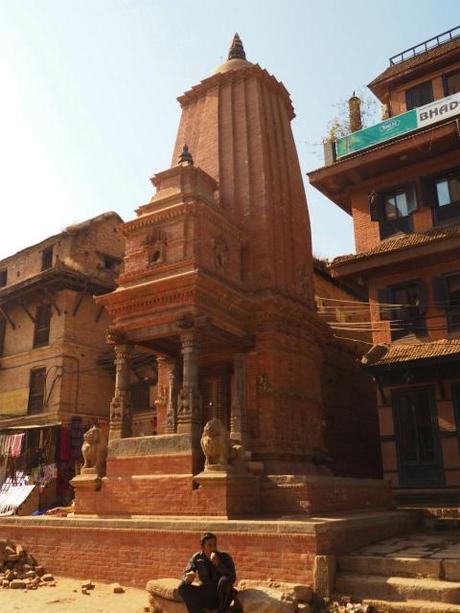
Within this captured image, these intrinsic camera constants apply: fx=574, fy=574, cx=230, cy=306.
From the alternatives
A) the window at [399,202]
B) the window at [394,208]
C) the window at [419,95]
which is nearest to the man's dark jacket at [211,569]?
the window at [394,208]

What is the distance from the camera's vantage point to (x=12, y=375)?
27703mm

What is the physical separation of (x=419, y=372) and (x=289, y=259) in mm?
5181

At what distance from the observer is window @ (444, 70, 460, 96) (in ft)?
60.0

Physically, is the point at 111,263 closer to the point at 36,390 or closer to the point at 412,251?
the point at 36,390

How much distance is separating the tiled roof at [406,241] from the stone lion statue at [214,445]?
7.42 meters

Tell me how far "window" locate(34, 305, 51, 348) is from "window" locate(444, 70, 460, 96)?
63.7 ft

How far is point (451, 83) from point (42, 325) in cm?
2030

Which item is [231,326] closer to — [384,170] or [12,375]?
[384,170]

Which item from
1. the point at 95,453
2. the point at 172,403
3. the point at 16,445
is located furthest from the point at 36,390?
the point at 95,453

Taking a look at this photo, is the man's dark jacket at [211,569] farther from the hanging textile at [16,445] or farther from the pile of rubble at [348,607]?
the hanging textile at [16,445]

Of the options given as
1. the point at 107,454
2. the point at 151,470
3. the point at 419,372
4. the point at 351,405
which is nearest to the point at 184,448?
the point at 151,470

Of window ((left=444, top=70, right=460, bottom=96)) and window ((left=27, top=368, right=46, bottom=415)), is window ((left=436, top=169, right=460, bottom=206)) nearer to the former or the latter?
window ((left=444, top=70, right=460, bottom=96))

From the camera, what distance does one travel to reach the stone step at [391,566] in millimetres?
8953

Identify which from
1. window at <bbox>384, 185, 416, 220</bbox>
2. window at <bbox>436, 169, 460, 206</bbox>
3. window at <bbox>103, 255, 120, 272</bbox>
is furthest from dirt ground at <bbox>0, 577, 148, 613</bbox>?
window at <bbox>103, 255, 120, 272</bbox>
